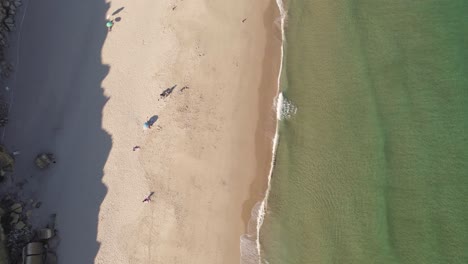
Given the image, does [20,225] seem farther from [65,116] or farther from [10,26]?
[10,26]

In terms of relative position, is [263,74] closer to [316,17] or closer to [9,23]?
[316,17]

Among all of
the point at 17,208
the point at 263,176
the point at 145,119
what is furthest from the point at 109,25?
the point at 263,176

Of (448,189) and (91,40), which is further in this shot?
(91,40)

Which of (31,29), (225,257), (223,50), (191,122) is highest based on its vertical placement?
(31,29)

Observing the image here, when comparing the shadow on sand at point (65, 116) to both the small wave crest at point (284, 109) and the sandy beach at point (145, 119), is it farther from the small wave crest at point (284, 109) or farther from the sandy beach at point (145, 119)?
the small wave crest at point (284, 109)

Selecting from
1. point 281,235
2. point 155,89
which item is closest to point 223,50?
point 155,89

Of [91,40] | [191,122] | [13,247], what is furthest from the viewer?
[91,40]

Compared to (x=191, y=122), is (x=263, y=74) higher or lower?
higher

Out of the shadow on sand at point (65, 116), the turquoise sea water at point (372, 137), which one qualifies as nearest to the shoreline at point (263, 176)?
the turquoise sea water at point (372, 137)
